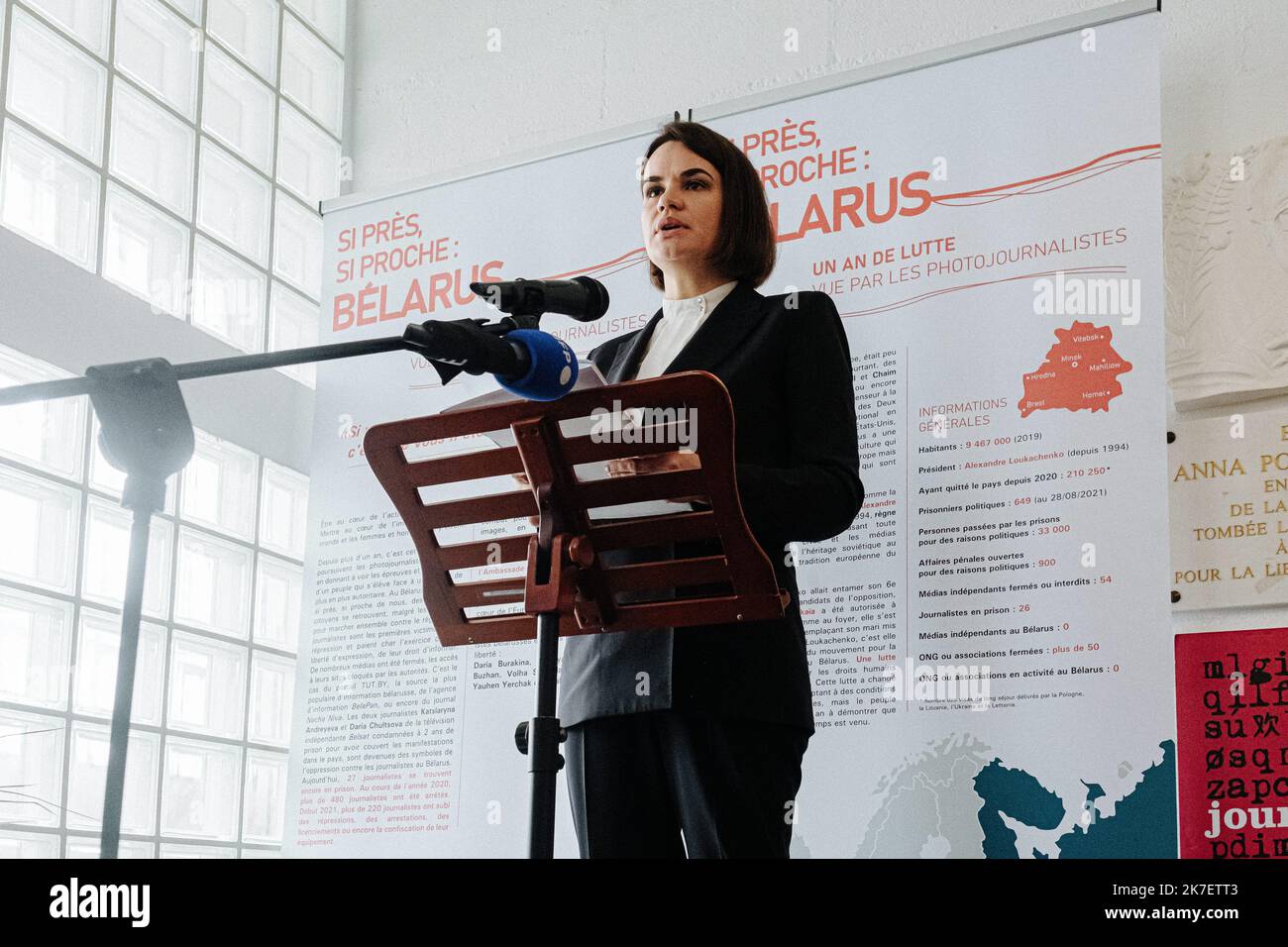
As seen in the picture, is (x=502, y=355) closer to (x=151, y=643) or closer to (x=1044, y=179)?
(x=1044, y=179)

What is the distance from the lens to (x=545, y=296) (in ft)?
3.94

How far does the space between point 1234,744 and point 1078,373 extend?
0.73m

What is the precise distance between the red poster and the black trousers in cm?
114

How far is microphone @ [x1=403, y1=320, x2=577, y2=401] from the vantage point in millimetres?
1018

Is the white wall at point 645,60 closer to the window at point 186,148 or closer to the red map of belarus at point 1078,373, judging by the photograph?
the window at point 186,148

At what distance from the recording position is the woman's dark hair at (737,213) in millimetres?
1939

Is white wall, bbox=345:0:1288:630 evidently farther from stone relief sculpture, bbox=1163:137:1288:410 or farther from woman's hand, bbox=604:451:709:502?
woman's hand, bbox=604:451:709:502

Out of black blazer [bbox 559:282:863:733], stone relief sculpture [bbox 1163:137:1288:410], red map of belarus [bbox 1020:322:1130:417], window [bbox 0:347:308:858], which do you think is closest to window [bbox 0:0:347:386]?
window [bbox 0:347:308:858]

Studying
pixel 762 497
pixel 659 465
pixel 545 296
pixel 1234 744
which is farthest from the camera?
pixel 1234 744

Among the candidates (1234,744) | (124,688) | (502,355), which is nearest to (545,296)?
(502,355)

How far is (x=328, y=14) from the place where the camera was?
4.16 metres

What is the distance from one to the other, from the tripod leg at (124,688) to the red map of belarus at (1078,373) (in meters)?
1.98
